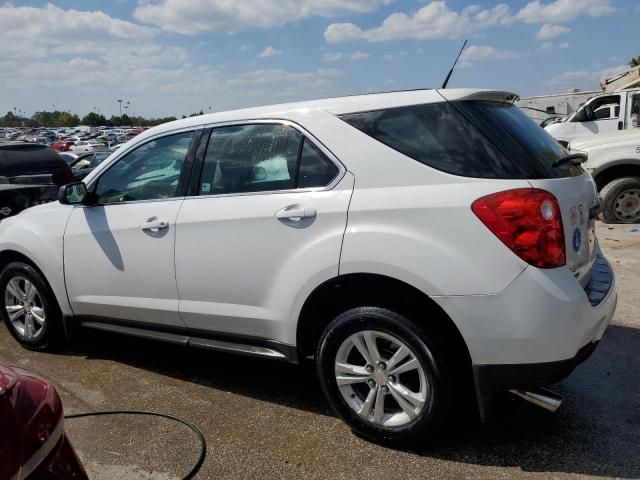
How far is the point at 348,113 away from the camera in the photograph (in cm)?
315

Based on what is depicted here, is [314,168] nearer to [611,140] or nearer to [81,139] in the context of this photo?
[611,140]

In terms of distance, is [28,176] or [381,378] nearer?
[381,378]

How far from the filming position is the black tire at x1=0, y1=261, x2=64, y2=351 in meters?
4.43

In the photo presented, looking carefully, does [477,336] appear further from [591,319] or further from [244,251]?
[244,251]

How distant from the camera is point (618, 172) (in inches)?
349

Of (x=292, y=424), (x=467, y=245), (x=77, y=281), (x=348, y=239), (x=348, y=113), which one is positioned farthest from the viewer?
(x=77, y=281)

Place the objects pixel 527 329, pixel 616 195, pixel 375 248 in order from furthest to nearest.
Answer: pixel 616 195 → pixel 375 248 → pixel 527 329

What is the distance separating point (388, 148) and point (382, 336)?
37.2 inches

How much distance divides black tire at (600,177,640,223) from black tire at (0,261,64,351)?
25.3ft

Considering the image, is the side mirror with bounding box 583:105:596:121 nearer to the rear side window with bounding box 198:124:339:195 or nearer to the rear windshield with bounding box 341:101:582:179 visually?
the rear windshield with bounding box 341:101:582:179

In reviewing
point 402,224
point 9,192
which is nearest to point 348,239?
point 402,224

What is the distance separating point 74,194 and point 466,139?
110 inches

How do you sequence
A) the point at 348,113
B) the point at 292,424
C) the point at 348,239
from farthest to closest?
the point at 292,424, the point at 348,113, the point at 348,239

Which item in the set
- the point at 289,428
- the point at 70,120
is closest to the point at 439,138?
the point at 289,428
